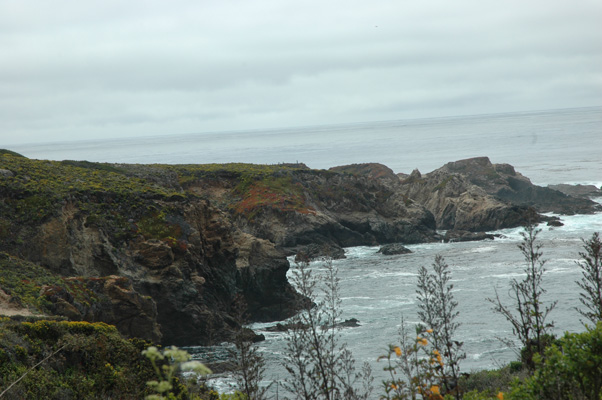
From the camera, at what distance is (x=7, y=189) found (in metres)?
37.9

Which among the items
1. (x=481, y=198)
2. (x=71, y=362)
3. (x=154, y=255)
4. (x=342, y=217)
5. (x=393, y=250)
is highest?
(x=481, y=198)

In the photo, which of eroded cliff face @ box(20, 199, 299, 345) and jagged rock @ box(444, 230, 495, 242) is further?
jagged rock @ box(444, 230, 495, 242)

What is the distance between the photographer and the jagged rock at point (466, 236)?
65750 mm

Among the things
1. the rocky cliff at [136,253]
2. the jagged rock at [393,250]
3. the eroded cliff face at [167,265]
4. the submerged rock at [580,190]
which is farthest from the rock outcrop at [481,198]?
the eroded cliff face at [167,265]

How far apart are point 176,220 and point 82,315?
1323 cm

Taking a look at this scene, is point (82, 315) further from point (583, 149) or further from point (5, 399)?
point (583, 149)

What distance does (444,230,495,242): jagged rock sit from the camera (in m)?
65.8

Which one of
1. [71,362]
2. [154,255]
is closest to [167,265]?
[154,255]

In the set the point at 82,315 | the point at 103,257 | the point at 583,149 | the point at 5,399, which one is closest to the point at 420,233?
the point at 103,257

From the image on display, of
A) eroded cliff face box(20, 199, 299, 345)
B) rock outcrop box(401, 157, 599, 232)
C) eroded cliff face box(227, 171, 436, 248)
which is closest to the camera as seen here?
eroded cliff face box(20, 199, 299, 345)

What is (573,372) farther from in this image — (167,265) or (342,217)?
(342,217)

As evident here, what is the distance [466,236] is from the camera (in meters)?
66.8

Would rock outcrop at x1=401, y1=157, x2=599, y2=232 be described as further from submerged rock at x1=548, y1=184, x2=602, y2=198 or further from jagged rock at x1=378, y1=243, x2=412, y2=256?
jagged rock at x1=378, y1=243, x2=412, y2=256

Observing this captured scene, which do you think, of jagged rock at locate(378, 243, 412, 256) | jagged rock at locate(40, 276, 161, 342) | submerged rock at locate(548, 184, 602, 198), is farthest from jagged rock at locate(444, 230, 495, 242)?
jagged rock at locate(40, 276, 161, 342)
